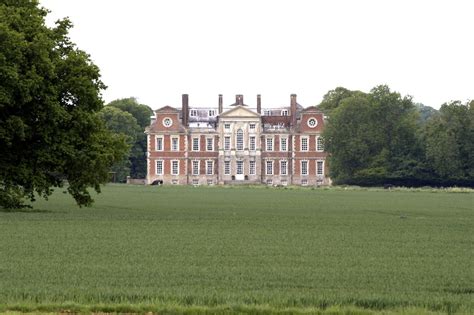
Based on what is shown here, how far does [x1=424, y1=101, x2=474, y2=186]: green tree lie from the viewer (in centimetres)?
9206

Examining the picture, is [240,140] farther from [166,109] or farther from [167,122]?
[166,109]

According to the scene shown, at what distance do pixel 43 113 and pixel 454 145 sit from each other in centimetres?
6195

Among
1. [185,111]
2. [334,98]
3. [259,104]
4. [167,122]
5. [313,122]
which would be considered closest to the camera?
[167,122]

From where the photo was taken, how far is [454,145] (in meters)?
91.7

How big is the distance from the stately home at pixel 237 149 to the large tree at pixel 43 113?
255 feet

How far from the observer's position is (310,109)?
11612cm

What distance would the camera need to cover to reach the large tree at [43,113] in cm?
3459

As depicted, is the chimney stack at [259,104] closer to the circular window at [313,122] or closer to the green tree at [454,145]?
the circular window at [313,122]

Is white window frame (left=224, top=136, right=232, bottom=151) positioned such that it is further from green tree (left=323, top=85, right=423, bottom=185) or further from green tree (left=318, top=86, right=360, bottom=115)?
green tree (left=323, top=85, right=423, bottom=185)

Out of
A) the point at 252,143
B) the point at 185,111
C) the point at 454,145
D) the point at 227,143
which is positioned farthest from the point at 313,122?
the point at 454,145

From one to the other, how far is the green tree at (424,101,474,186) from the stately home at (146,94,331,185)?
78.1 ft

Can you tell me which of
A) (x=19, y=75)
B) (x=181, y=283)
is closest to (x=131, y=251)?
(x=181, y=283)

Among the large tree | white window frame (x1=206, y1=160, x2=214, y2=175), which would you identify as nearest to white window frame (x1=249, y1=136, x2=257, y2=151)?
white window frame (x1=206, y1=160, x2=214, y2=175)

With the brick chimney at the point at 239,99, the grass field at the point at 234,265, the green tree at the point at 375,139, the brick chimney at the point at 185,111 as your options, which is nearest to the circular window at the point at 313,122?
the brick chimney at the point at 239,99
